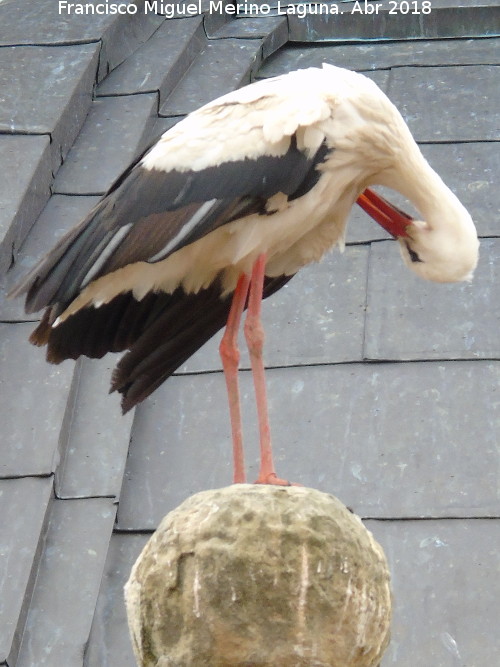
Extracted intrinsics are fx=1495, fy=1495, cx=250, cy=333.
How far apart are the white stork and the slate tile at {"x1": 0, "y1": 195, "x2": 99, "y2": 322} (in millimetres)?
1526

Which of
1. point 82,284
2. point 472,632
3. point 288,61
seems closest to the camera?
point 82,284

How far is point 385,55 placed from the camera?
9.13 m

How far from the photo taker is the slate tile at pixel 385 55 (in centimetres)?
892

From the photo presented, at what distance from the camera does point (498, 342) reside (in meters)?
6.32

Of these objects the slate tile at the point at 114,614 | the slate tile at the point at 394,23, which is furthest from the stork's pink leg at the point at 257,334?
the slate tile at the point at 394,23

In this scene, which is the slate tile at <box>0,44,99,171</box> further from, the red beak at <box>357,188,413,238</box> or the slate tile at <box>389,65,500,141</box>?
the red beak at <box>357,188,413,238</box>

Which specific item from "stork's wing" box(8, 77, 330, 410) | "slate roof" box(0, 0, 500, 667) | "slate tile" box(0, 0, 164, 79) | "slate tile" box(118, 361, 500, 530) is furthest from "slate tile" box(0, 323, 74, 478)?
"slate tile" box(0, 0, 164, 79)

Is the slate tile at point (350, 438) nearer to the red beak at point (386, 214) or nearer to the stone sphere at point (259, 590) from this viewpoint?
the red beak at point (386, 214)

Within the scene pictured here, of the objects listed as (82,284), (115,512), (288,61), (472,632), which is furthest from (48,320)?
(288,61)

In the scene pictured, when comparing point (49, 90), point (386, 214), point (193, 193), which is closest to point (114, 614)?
point (193, 193)

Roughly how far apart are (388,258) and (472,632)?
7.39ft

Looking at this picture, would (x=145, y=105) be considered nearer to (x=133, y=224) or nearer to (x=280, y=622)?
(x=133, y=224)

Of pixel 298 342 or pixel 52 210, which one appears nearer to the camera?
pixel 298 342

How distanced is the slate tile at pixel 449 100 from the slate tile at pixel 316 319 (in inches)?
54.2
